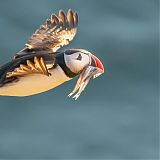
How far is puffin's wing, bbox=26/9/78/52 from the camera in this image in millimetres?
3340

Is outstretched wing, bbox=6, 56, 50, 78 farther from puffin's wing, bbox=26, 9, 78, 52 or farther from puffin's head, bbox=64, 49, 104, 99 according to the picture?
puffin's wing, bbox=26, 9, 78, 52

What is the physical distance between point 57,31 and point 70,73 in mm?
553

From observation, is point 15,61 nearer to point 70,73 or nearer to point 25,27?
point 70,73

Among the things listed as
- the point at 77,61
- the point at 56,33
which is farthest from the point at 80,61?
the point at 56,33

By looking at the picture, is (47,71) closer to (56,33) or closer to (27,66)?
(27,66)

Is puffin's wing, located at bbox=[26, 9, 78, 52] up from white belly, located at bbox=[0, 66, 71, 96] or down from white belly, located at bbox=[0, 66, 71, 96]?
up

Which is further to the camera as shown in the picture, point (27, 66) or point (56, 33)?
point (56, 33)

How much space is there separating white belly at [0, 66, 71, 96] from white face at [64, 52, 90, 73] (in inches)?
1.5

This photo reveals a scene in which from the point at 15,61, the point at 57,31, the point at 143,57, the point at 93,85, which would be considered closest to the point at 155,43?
the point at 143,57

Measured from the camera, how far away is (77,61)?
2916mm

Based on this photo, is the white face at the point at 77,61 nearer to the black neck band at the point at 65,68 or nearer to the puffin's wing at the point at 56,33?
the black neck band at the point at 65,68

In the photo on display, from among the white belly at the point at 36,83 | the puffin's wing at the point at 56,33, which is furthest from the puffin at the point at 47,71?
the puffin's wing at the point at 56,33

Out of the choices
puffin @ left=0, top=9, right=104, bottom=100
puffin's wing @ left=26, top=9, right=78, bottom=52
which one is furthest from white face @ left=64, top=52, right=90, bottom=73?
puffin's wing @ left=26, top=9, right=78, bottom=52

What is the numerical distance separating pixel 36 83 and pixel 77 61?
161 millimetres
